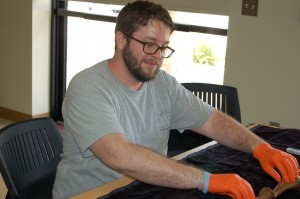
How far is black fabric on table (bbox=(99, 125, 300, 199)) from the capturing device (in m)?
1.25

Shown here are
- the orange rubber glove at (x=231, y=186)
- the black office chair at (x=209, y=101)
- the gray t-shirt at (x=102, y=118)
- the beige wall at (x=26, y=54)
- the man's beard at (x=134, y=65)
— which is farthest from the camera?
the beige wall at (x=26, y=54)

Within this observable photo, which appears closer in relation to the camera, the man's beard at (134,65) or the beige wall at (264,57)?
the man's beard at (134,65)

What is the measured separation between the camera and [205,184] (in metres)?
1.25

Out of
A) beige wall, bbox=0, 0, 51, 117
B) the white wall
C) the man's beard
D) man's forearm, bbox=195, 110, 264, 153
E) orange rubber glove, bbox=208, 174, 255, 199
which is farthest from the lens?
beige wall, bbox=0, 0, 51, 117

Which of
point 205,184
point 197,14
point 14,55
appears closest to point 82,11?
point 14,55

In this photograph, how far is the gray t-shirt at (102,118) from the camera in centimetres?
135

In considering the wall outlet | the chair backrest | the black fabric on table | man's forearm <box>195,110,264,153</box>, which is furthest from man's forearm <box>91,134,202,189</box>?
the wall outlet

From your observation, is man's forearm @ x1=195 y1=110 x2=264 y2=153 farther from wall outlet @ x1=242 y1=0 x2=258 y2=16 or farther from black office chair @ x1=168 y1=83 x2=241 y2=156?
wall outlet @ x1=242 y1=0 x2=258 y2=16

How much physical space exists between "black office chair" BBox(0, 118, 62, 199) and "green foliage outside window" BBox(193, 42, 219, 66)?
187 cm

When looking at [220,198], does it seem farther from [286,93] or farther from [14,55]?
[14,55]

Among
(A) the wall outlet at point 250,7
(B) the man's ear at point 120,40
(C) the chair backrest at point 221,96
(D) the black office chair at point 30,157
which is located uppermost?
(A) the wall outlet at point 250,7

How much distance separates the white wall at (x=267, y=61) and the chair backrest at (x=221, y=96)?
1.92ft

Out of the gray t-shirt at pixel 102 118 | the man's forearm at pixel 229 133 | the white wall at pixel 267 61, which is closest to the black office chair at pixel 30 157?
the gray t-shirt at pixel 102 118

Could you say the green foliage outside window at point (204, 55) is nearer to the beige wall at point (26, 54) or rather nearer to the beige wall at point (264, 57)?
the beige wall at point (264, 57)
